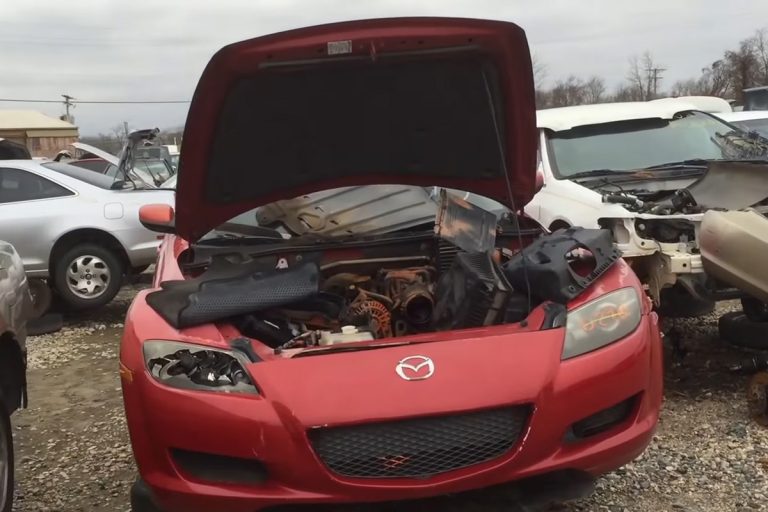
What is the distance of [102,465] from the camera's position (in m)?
4.06

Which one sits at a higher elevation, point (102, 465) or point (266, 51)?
point (266, 51)

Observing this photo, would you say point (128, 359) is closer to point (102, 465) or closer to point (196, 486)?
point (196, 486)

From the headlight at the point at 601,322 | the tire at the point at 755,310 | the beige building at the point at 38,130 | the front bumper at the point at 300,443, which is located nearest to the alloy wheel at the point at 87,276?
the front bumper at the point at 300,443

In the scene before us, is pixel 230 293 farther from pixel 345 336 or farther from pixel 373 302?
pixel 373 302

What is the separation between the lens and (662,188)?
5.61m

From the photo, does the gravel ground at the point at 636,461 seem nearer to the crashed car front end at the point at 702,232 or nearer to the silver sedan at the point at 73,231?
the crashed car front end at the point at 702,232

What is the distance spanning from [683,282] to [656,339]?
1.65 metres

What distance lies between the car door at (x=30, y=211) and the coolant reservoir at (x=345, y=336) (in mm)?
5388

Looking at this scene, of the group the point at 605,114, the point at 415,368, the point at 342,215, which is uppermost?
the point at 605,114

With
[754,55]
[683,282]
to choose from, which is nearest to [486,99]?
[683,282]

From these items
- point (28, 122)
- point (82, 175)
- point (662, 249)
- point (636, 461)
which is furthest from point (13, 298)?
point (28, 122)

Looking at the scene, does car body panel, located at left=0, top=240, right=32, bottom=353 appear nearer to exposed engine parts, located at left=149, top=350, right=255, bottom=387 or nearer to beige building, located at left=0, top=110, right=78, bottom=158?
exposed engine parts, located at left=149, top=350, right=255, bottom=387

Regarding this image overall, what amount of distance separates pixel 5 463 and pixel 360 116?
2.18m

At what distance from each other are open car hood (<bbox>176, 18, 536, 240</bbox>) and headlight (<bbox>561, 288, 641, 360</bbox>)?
96 centimetres
